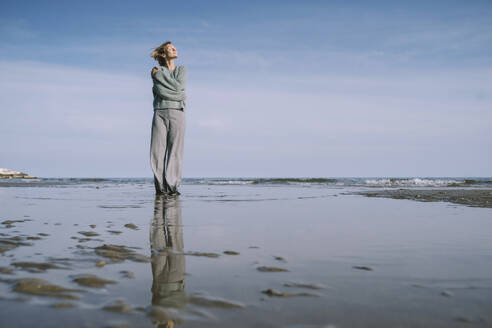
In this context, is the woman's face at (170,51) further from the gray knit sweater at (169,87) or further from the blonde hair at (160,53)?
the gray knit sweater at (169,87)

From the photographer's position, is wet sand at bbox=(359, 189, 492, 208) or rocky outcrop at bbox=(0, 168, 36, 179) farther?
rocky outcrop at bbox=(0, 168, 36, 179)

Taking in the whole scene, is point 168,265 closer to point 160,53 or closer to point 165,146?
point 165,146

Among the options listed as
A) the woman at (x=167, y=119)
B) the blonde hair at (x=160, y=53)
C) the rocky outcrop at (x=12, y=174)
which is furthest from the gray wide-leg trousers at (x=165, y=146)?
the rocky outcrop at (x=12, y=174)

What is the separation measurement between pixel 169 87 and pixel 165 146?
1246 mm

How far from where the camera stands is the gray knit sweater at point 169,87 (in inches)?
306

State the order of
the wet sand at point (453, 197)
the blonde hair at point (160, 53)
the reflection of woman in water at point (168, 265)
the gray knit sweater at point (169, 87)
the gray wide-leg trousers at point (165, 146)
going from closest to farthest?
1. the reflection of woman in water at point (168, 265)
2. the wet sand at point (453, 197)
3. the gray knit sweater at point (169, 87)
4. the gray wide-leg trousers at point (165, 146)
5. the blonde hair at point (160, 53)

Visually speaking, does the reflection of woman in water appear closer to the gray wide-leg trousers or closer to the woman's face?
the gray wide-leg trousers

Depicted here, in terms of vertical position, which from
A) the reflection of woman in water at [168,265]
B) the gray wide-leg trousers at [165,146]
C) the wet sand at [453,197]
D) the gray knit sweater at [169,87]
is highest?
the gray knit sweater at [169,87]

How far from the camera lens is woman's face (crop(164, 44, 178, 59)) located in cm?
796

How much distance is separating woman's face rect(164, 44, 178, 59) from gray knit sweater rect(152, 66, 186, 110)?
0.93ft

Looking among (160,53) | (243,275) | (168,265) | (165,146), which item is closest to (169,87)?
(160,53)

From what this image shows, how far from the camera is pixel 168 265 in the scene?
74.9 inches

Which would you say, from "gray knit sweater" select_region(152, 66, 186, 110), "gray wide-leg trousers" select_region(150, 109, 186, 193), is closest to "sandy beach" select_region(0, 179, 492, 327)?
"gray wide-leg trousers" select_region(150, 109, 186, 193)

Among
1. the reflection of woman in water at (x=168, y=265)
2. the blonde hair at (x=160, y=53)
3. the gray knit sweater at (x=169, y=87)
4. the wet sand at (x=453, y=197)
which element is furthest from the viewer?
the blonde hair at (x=160, y=53)
